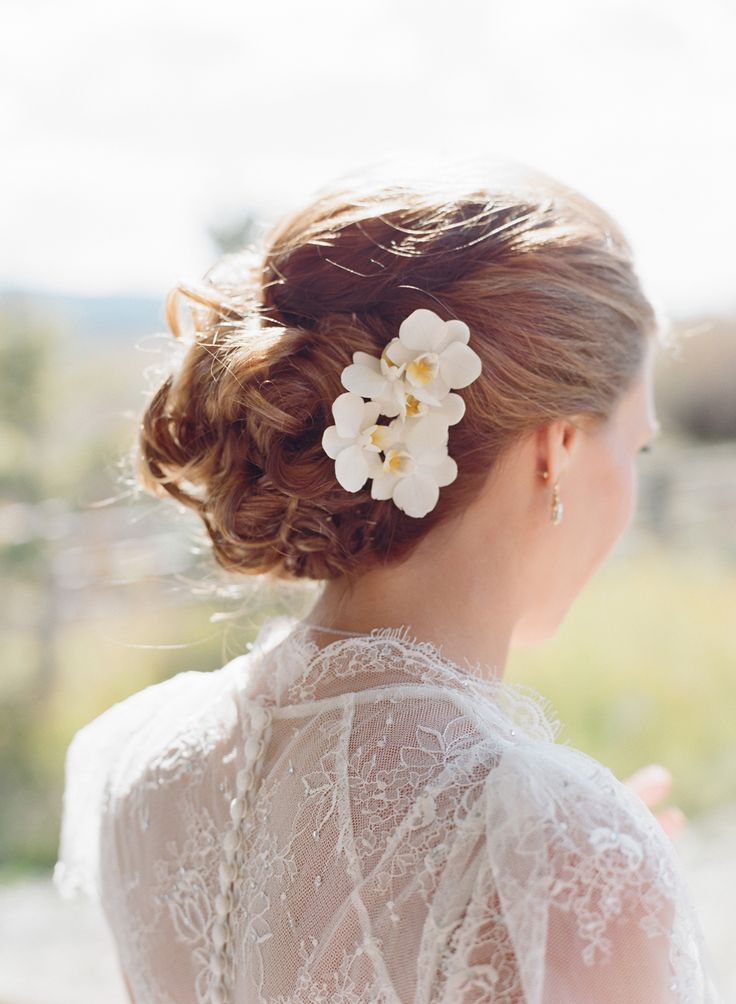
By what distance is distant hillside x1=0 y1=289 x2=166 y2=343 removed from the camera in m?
2.31

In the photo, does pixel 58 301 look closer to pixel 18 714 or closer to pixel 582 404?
pixel 18 714

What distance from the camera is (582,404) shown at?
0.87 metres

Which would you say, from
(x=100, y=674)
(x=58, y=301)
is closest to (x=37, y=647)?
(x=100, y=674)

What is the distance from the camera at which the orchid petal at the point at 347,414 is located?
0.79 metres

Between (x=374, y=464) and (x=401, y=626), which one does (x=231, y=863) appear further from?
(x=374, y=464)

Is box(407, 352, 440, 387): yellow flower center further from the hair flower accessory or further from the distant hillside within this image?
the distant hillside

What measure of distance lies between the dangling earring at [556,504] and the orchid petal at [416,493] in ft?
0.41

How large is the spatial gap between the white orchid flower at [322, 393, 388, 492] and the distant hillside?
1.57 meters

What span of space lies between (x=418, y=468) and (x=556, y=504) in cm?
15

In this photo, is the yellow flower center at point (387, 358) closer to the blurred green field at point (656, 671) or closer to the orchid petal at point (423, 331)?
the orchid petal at point (423, 331)

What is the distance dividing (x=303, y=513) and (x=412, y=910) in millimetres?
343

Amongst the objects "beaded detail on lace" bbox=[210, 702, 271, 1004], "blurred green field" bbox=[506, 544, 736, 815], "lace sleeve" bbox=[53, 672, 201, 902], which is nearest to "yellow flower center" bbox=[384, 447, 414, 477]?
"beaded detail on lace" bbox=[210, 702, 271, 1004]

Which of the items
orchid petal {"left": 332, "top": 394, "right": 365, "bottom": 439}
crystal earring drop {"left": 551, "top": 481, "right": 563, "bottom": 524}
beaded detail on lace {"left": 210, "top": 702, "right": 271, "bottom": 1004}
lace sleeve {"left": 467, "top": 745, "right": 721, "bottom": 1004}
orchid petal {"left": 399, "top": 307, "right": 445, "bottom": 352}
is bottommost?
beaded detail on lace {"left": 210, "top": 702, "right": 271, "bottom": 1004}

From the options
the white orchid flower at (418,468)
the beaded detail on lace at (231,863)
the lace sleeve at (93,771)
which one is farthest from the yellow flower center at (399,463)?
the lace sleeve at (93,771)
